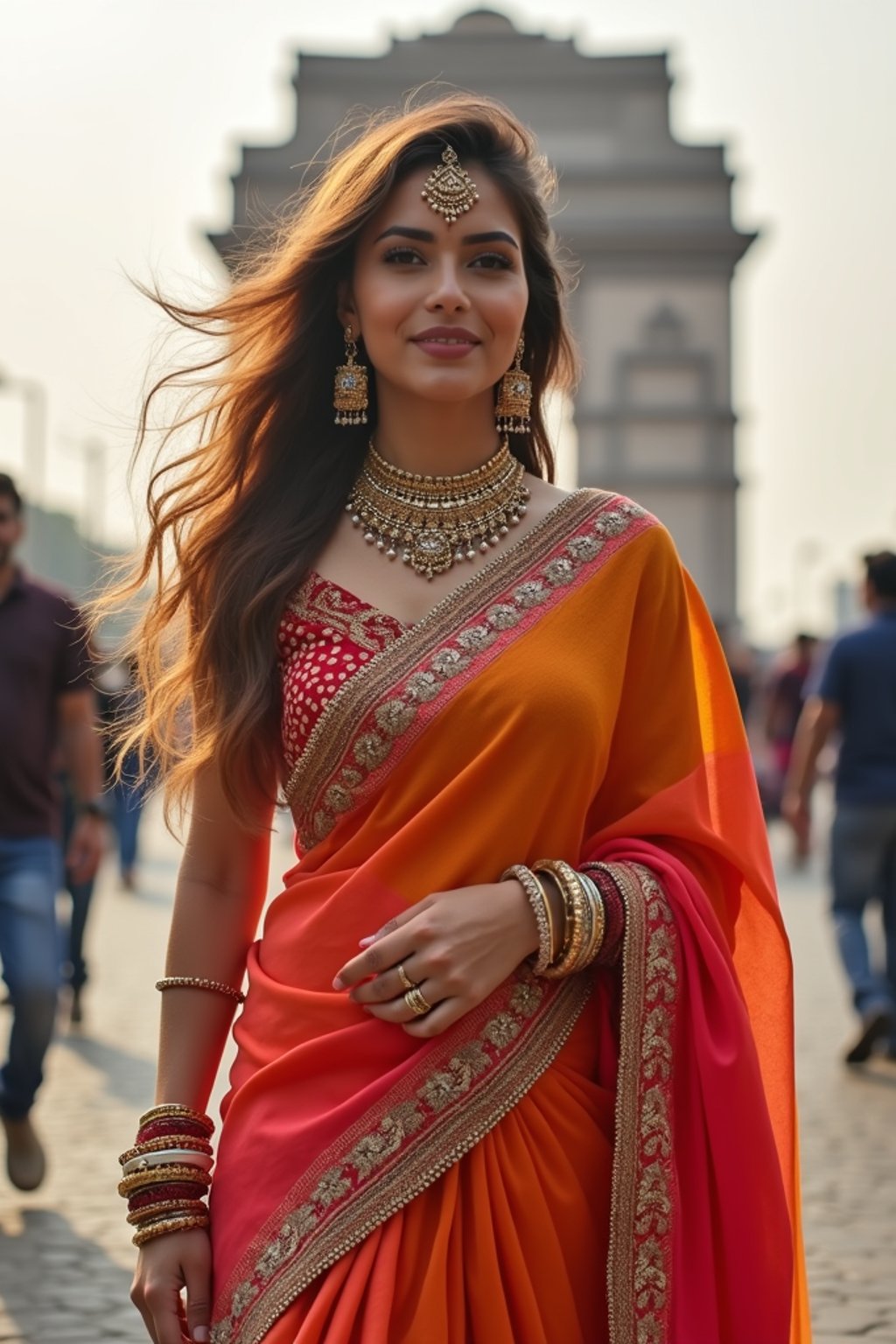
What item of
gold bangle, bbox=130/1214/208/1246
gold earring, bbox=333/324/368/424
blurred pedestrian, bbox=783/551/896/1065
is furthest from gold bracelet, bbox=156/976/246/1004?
blurred pedestrian, bbox=783/551/896/1065

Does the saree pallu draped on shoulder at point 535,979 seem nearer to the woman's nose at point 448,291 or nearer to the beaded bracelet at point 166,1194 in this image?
the beaded bracelet at point 166,1194

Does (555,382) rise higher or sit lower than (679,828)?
higher

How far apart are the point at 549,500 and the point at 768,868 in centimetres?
48

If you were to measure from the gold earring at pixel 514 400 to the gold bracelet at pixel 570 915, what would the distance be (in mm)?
569

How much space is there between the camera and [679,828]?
79.7 inches

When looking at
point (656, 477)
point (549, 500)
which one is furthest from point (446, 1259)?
point (656, 477)

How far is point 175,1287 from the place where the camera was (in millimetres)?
1961

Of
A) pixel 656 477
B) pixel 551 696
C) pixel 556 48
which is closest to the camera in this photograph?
pixel 551 696

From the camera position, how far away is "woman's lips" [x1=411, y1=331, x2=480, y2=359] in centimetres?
210

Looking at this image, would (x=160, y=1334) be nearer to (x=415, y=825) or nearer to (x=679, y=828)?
(x=415, y=825)

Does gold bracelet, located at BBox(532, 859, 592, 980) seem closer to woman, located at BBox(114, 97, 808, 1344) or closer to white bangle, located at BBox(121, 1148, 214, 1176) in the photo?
woman, located at BBox(114, 97, 808, 1344)

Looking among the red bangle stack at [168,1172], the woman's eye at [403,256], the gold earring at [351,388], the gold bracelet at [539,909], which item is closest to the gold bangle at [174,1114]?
the red bangle stack at [168,1172]

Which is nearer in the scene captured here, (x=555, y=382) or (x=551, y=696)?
(x=551, y=696)

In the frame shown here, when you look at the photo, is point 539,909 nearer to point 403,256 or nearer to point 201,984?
point 201,984
